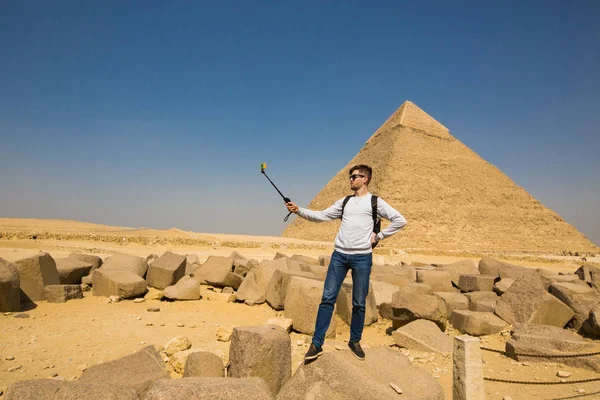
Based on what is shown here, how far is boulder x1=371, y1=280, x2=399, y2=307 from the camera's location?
6.24 meters

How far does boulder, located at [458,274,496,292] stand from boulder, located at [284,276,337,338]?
13.5 feet

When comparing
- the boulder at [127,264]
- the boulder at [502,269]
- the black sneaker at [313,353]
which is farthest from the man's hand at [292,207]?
the boulder at [502,269]

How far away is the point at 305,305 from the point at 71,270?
471cm

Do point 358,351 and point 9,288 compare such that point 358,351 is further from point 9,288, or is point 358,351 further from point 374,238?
point 9,288

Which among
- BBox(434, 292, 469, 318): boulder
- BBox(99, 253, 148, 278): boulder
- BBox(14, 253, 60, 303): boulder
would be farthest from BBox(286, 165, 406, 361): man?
BBox(99, 253, 148, 278): boulder

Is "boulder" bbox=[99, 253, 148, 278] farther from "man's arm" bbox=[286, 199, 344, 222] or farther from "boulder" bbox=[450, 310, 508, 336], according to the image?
"boulder" bbox=[450, 310, 508, 336]

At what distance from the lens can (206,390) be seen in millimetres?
2047

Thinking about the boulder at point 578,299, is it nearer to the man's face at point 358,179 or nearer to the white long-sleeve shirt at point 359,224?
the white long-sleeve shirt at point 359,224

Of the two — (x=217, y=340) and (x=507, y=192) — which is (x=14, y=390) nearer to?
(x=217, y=340)

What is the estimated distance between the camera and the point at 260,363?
2.80 metres

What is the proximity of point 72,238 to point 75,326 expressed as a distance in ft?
58.0

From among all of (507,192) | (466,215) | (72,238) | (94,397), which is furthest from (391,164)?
(94,397)

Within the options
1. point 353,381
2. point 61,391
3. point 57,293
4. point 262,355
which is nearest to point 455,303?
point 353,381

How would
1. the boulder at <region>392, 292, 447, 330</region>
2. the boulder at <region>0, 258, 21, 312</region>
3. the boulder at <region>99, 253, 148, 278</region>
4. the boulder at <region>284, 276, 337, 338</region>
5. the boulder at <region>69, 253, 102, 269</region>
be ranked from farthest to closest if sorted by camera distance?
the boulder at <region>69, 253, 102, 269</region>, the boulder at <region>99, 253, 148, 278</region>, the boulder at <region>392, 292, 447, 330</region>, the boulder at <region>0, 258, 21, 312</region>, the boulder at <region>284, 276, 337, 338</region>
